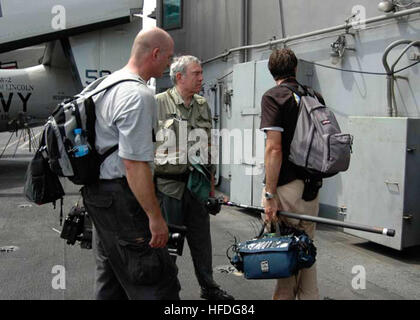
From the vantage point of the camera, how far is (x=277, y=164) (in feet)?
10.00

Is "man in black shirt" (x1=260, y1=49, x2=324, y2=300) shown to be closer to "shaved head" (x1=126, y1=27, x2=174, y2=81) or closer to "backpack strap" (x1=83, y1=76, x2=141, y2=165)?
"shaved head" (x1=126, y1=27, x2=174, y2=81)

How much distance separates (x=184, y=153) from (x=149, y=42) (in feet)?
4.23

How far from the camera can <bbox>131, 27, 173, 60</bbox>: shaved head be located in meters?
2.57

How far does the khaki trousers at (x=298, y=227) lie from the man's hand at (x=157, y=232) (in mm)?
931

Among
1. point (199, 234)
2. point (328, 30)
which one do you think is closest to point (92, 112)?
point (199, 234)

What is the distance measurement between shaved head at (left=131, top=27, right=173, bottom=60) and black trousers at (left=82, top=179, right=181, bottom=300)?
0.74 metres

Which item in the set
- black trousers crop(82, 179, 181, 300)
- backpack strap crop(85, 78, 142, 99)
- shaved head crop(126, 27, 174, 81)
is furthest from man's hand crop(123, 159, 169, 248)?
shaved head crop(126, 27, 174, 81)

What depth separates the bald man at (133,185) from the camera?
2.36m

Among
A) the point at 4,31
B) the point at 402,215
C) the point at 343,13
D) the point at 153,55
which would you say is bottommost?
the point at 402,215

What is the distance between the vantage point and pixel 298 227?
→ 125 inches

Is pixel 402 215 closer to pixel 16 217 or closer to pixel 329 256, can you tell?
pixel 329 256

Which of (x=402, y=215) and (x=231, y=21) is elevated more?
(x=231, y=21)

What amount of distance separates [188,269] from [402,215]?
7.82 feet
